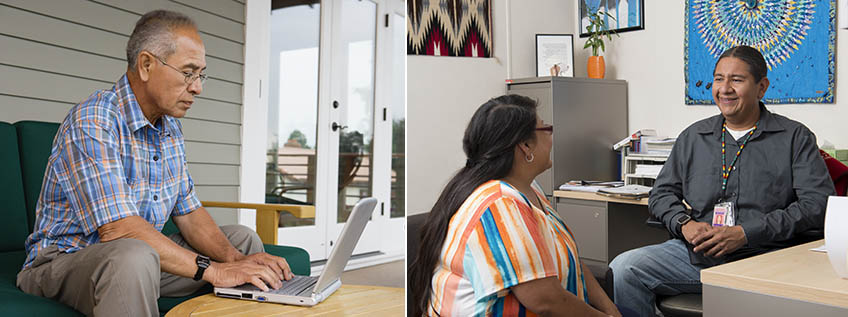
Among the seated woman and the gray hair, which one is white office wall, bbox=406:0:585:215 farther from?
the gray hair

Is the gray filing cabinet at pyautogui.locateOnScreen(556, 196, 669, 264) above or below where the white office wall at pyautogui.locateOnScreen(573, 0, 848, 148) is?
below

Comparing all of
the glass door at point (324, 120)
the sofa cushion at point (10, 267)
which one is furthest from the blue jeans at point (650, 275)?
the glass door at point (324, 120)

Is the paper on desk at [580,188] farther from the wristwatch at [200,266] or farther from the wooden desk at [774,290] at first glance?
the wristwatch at [200,266]

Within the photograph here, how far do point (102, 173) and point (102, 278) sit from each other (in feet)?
0.74

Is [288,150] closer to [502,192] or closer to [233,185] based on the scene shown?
[233,185]

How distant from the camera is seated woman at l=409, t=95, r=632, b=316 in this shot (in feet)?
2.46

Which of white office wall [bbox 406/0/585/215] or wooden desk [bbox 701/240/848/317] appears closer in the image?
wooden desk [bbox 701/240/848/317]

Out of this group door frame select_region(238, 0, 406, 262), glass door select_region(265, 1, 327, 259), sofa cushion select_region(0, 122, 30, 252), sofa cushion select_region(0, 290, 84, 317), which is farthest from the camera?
glass door select_region(265, 1, 327, 259)

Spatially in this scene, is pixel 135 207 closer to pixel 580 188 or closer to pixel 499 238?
pixel 499 238

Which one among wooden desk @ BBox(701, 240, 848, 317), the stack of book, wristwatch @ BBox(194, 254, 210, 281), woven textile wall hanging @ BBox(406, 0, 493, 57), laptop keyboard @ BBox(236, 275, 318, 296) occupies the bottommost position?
laptop keyboard @ BBox(236, 275, 318, 296)

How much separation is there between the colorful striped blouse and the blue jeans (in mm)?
711

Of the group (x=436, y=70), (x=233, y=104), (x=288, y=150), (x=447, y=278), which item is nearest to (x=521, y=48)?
(x=436, y=70)

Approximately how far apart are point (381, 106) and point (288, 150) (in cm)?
69

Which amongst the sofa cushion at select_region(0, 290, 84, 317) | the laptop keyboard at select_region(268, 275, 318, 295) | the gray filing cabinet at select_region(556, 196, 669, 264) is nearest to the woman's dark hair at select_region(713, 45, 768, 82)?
the gray filing cabinet at select_region(556, 196, 669, 264)
